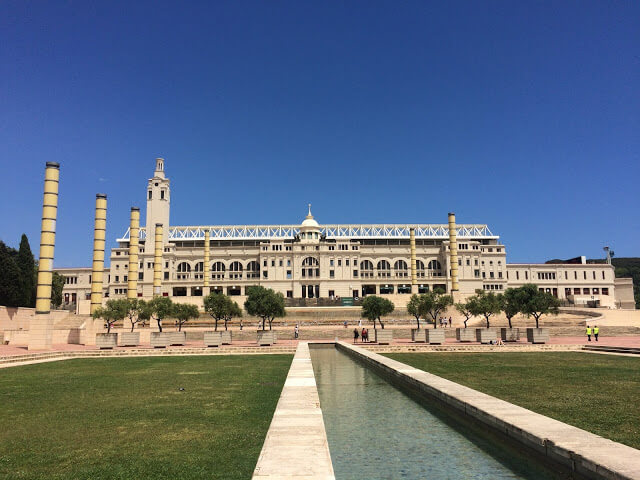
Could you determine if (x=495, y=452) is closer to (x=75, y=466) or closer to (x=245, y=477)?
(x=245, y=477)

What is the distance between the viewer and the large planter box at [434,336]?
111ft

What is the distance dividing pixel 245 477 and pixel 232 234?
334 ft

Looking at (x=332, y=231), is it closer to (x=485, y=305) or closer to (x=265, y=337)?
(x=485, y=305)

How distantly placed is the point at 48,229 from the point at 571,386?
1458 inches

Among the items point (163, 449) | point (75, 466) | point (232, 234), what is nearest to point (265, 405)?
point (163, 449)

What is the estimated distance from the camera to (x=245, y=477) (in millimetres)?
6176

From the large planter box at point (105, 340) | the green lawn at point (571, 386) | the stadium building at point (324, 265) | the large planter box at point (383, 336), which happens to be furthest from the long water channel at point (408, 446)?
the stadium building at point (324, 265)

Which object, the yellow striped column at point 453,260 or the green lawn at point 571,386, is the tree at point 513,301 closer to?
the green lawn at point 571,386

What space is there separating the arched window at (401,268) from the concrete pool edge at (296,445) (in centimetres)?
9070

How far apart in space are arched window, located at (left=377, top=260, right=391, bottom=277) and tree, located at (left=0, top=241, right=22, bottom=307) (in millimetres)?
65056

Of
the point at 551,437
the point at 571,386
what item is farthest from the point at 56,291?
the point at 551,437

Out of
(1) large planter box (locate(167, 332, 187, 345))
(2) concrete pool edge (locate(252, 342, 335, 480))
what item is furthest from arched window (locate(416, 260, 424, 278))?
(2) concrete pool edge (locate(252, 342, 335, 480))

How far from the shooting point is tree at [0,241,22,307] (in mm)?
52812

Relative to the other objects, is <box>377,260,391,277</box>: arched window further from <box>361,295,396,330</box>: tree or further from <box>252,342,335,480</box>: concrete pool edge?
<box>252,342,335,480</box>: concrete pool edge
